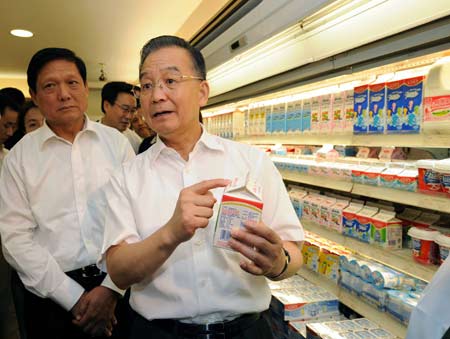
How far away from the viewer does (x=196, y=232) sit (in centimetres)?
121

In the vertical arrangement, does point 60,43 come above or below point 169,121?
Result: above

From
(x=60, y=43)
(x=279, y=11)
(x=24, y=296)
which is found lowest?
(x=24, y=296)

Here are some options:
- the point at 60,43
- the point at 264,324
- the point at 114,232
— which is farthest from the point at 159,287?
the point at 60,43

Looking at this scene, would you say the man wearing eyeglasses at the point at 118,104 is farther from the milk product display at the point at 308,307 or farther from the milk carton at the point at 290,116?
the milk product display at the point at 308,307

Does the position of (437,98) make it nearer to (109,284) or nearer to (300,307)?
(300,307)

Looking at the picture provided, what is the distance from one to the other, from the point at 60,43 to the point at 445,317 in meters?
5.39

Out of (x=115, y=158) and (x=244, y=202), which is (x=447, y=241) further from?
(x=115, y=158)

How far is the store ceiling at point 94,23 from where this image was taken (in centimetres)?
362

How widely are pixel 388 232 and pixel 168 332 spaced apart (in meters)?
1.19

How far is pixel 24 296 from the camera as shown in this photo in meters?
1.82

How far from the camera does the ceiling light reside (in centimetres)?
446

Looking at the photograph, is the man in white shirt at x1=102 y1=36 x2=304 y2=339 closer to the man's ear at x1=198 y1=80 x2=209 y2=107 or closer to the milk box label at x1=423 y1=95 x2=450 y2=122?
the man's ear at x1=198 y1=80 x2=209 y2=107

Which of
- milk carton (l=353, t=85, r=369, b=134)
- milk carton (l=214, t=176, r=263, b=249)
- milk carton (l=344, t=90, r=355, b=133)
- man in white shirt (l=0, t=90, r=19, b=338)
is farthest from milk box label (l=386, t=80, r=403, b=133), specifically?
man in white shirt (l=0, t=90, r=19, b=338)

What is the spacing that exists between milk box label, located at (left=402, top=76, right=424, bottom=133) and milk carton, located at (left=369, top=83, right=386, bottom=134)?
13 centimetres
